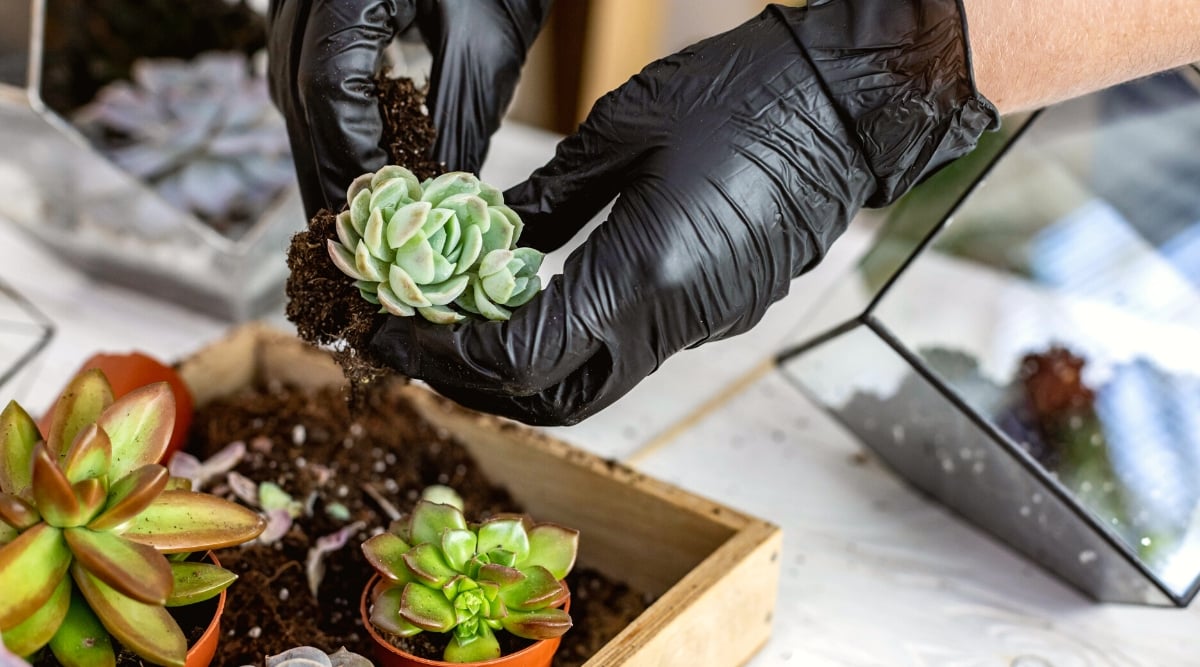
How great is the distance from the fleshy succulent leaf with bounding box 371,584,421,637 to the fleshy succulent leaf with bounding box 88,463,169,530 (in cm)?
16

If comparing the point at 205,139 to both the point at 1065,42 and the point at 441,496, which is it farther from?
the point at 1065,42

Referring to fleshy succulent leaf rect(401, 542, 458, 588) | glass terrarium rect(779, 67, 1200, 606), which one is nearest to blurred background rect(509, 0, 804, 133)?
glass terrarium rect(779, 67, 1200, 606)

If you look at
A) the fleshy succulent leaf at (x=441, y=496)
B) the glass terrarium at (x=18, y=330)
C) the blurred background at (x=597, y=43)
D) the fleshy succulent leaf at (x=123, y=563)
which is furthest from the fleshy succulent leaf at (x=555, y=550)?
the blurred background at (x=597, y=43)

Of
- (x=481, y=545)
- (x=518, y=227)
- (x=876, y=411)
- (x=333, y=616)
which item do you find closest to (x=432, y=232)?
(x=518, y=227)

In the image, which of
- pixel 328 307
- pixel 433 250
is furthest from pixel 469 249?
pixel 328 307

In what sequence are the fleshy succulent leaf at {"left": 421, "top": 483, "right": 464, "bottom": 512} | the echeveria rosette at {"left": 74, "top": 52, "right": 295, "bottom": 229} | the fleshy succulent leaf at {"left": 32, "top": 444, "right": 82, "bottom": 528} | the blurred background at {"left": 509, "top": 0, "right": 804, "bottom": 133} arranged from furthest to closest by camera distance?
1. the blurred background at {"left": 509, "top": 0, "right": 804, "bottom": 133}
2. the echeveria rosette at {"left": 74, "top": 52, "right": 295, "bottom": 229}
3. the fleshy succulent leaf at {"left": 421, "top": 483, "right": 464, "bottom": 512}
4. the fleshy succulent leaf at {"left": 32, "top": 444, "right": 82, "bottom": 528}

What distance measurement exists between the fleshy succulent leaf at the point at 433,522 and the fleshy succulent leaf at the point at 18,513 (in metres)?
0.23

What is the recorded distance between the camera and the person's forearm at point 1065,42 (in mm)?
740

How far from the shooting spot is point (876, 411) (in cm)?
104

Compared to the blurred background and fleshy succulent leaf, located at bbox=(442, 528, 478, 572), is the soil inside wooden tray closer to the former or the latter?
fleshy succulent leaf, located at bbox=(442, 528, 478, 572)

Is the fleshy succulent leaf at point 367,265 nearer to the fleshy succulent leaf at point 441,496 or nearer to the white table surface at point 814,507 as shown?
the fleshy succulent leaf at point 441,496

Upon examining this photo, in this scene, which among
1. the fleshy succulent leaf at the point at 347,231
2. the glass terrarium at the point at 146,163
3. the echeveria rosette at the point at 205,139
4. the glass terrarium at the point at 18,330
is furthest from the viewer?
the echeveria rosette at the point at 205,139

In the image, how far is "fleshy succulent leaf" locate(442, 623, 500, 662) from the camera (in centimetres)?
67

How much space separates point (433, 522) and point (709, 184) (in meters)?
0.29
